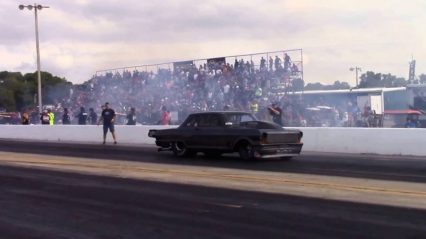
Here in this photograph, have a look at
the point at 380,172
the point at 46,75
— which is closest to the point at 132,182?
the point at 380,172

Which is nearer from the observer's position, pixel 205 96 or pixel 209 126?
pixel 209 126

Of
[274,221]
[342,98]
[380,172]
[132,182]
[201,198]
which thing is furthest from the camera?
[342,98]

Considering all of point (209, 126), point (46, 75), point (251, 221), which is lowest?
point (251, 221)

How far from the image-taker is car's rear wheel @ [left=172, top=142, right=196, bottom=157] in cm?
1647

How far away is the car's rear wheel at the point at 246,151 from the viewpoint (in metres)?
14.9

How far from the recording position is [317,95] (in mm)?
29234

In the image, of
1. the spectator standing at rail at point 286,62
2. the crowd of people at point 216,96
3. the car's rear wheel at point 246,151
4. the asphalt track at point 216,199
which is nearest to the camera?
the asphalt track at point 216,199

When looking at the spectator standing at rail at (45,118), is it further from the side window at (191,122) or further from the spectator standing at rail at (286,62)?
the side window at (191,122)

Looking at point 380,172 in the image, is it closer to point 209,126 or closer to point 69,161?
point 209,126

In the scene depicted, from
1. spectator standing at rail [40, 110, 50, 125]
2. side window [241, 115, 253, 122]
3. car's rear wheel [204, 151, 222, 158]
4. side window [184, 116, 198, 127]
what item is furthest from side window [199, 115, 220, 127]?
spectator standing at rail [40, 110, 50, 125]

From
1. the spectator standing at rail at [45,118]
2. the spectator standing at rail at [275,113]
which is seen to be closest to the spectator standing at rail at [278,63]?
the spectator standing at rail at [275,113]

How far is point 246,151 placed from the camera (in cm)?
1501

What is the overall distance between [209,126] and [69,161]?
3980 mm

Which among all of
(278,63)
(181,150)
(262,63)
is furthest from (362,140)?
(262,63)
